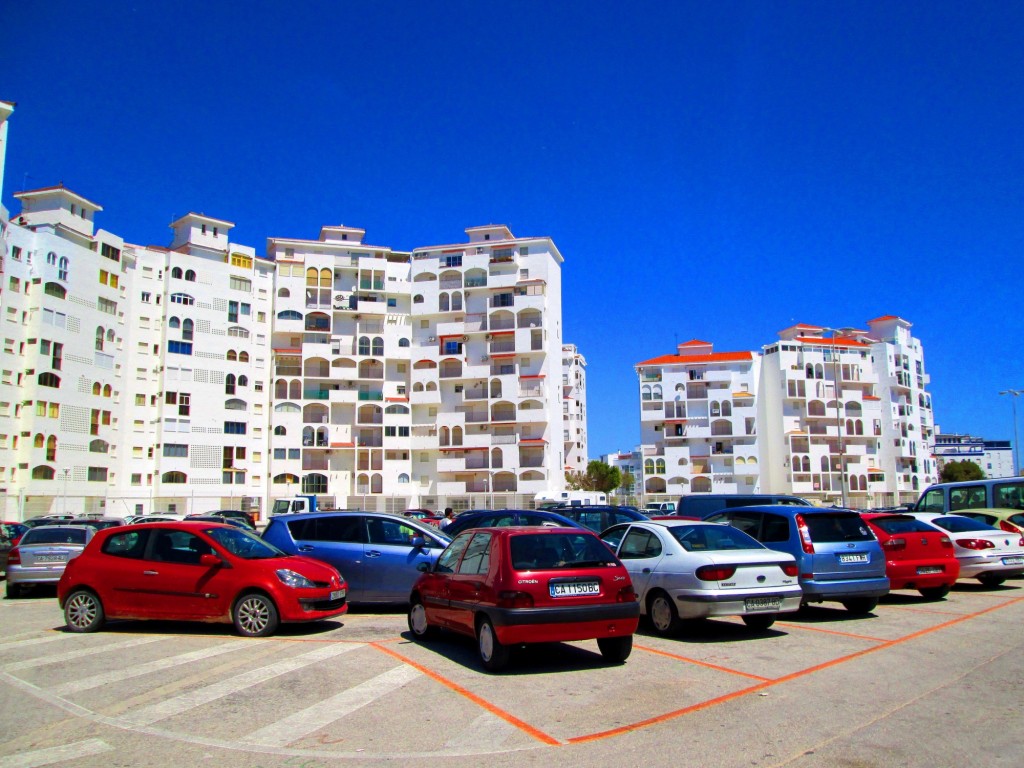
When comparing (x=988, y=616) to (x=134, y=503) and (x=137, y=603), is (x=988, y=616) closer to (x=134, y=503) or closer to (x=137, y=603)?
(x=137, y=603)

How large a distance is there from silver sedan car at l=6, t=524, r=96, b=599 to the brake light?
14.0 meters

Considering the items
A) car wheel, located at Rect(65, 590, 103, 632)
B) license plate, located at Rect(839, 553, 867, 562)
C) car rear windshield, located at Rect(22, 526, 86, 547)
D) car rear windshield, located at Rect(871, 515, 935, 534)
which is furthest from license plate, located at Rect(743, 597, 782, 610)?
car rear windshield, located at Rect(22, 526, 86, 547)

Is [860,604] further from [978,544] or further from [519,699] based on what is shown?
[519,699]

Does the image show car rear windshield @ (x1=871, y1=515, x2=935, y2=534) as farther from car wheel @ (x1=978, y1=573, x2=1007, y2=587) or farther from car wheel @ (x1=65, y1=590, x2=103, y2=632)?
car wheel @ (x1=65, y1=590, x2=103, y2=632)

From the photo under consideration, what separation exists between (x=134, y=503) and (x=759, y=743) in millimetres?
67150

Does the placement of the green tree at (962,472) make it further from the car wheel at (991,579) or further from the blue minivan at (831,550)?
the blue minivan at (831,550)

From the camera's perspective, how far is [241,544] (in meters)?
11.8

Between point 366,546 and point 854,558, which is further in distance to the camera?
point 366,546

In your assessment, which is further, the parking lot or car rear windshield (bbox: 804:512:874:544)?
car rear windshield (bbox: 804:512:874:544)

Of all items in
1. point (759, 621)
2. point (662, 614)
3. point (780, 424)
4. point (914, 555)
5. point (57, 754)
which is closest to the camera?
point (57, 754)

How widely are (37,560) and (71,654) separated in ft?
26.5

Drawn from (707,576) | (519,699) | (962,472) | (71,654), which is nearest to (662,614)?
(707,576)

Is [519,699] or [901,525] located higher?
[901,525]

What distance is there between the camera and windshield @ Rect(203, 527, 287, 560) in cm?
1159
